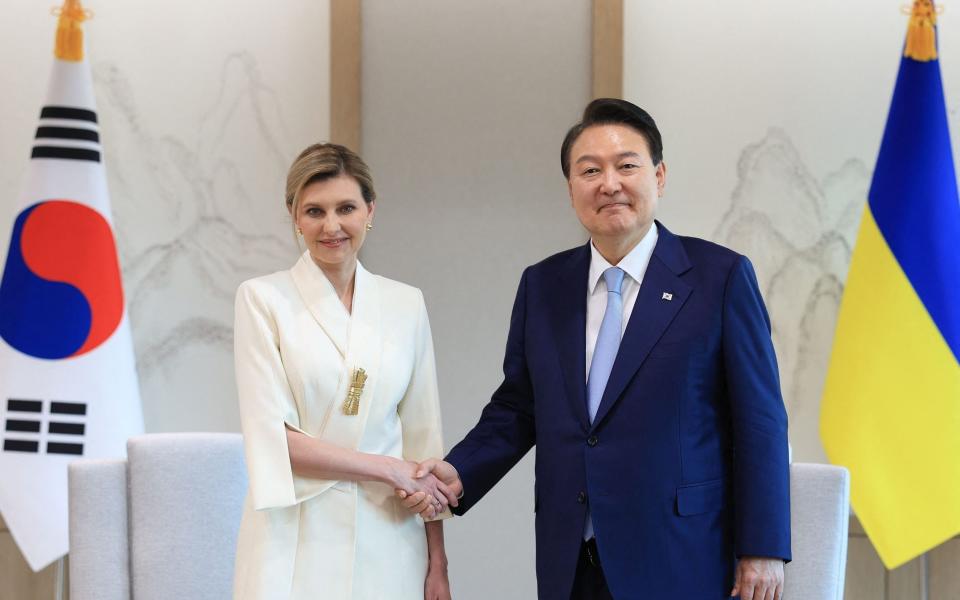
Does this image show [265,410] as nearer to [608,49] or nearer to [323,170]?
[323,170]

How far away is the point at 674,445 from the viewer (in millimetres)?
2156

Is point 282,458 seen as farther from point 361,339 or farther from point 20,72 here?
point 20,72

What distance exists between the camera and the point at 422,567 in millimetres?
2412

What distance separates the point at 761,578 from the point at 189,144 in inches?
110

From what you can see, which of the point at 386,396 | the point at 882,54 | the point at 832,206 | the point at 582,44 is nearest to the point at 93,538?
the point at 386,396

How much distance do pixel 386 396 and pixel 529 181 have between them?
1.76m

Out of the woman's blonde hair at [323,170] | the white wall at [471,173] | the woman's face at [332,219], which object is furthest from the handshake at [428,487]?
the white wall at [471,173]

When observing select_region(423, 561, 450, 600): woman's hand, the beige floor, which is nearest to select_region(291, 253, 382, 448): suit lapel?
select_region(423, 561, 450, 600): woman's hand

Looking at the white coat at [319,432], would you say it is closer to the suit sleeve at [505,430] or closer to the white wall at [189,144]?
the suit sleeve at [505,430]

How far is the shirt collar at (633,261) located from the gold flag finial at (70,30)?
243cm

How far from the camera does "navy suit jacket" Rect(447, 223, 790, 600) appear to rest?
213 centimetres

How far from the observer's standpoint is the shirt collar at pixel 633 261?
91.4 inches

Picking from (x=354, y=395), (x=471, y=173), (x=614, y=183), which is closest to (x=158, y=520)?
(x=354, y=395)

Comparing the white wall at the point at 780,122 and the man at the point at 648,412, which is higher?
the white wall at the point at 780,122
